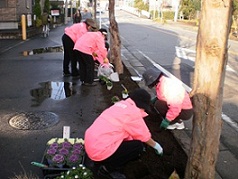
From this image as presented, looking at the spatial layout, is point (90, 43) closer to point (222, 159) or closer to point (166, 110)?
point (166, 110)

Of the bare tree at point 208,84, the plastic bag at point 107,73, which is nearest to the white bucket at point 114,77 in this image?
the plastic bag at point 107,73

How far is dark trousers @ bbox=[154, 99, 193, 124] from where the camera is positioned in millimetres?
4520

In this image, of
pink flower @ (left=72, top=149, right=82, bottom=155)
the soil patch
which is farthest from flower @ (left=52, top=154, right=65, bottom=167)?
the soil patch

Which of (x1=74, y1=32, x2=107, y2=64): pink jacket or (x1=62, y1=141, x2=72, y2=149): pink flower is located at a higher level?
(x1=74, y1=32, x2=107, y2=64): pink jacket

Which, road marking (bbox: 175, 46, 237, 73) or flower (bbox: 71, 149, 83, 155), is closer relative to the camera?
flower (bbox: 71, 149, 83, 155)

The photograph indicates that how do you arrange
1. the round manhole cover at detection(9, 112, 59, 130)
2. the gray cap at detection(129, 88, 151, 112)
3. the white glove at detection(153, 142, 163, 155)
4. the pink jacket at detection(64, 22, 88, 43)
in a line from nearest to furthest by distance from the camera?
the gray cap at detection(129, 88, 151, 112) → the white glove at detection(153, 142, 163, 155) → the round manhole cover at detection(9, 112, 59, 130) → the pink jacket at detection(64, 22, 88, 43)

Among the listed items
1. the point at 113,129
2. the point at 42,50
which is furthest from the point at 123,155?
the point at 42,50

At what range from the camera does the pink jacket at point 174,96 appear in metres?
4.27

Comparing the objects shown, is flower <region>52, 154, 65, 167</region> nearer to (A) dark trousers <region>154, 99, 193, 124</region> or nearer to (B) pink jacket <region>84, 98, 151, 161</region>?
(B) pink jacket <region>84, 98, 151, 161</region>

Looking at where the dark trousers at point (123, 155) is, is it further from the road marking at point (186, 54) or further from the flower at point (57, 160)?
the road marking at point (186, 54)

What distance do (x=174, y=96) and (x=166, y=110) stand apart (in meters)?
0.54

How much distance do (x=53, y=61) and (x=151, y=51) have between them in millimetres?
5348

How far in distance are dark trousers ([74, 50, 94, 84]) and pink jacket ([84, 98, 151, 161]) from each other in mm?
3901

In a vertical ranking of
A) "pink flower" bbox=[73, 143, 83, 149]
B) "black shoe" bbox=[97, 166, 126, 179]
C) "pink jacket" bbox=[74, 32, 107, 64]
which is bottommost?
"black shoe" bbox=[97, 166, 126, 179]
